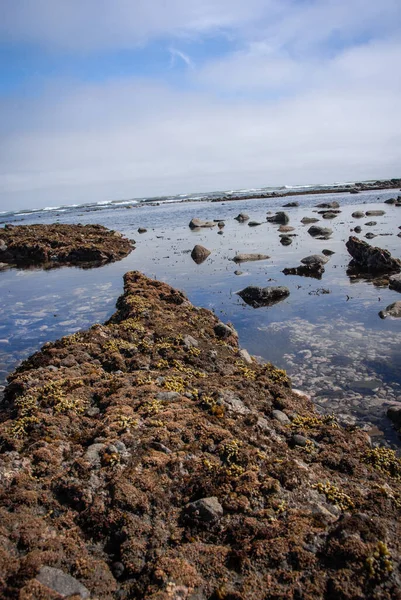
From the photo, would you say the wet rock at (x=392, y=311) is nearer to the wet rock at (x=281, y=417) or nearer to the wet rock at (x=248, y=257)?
the wet rock at (x=281, y=417)

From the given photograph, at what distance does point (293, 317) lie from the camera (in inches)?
762

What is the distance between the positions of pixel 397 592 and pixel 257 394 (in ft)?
19.2

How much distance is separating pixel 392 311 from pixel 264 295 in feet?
23.4

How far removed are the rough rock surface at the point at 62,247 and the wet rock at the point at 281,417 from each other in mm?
32795

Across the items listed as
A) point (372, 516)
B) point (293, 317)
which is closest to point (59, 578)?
point (372, 516)

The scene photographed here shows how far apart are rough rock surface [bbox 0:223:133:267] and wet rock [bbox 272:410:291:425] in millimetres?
32795

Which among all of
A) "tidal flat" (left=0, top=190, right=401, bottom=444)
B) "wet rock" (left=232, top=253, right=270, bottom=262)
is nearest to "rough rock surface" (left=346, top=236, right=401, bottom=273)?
"tidal flat" (left=0, top=190, right=401, bottom=444)

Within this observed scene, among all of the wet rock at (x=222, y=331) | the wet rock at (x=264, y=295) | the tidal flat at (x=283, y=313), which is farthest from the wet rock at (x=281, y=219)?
the wet rock at (x=222, y=331)

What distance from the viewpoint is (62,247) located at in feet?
150

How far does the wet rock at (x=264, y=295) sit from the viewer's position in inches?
882

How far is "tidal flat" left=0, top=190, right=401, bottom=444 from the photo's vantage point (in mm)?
12531

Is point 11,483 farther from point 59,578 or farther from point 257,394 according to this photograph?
point 257,394

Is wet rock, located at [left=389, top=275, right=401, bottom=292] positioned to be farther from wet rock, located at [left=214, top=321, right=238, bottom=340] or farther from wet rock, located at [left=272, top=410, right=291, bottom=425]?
wet rock, located at [left=272, top=410, right=291, bottom=425]

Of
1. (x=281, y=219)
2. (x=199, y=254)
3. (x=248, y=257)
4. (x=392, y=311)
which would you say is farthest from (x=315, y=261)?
(x=281, y=219)
